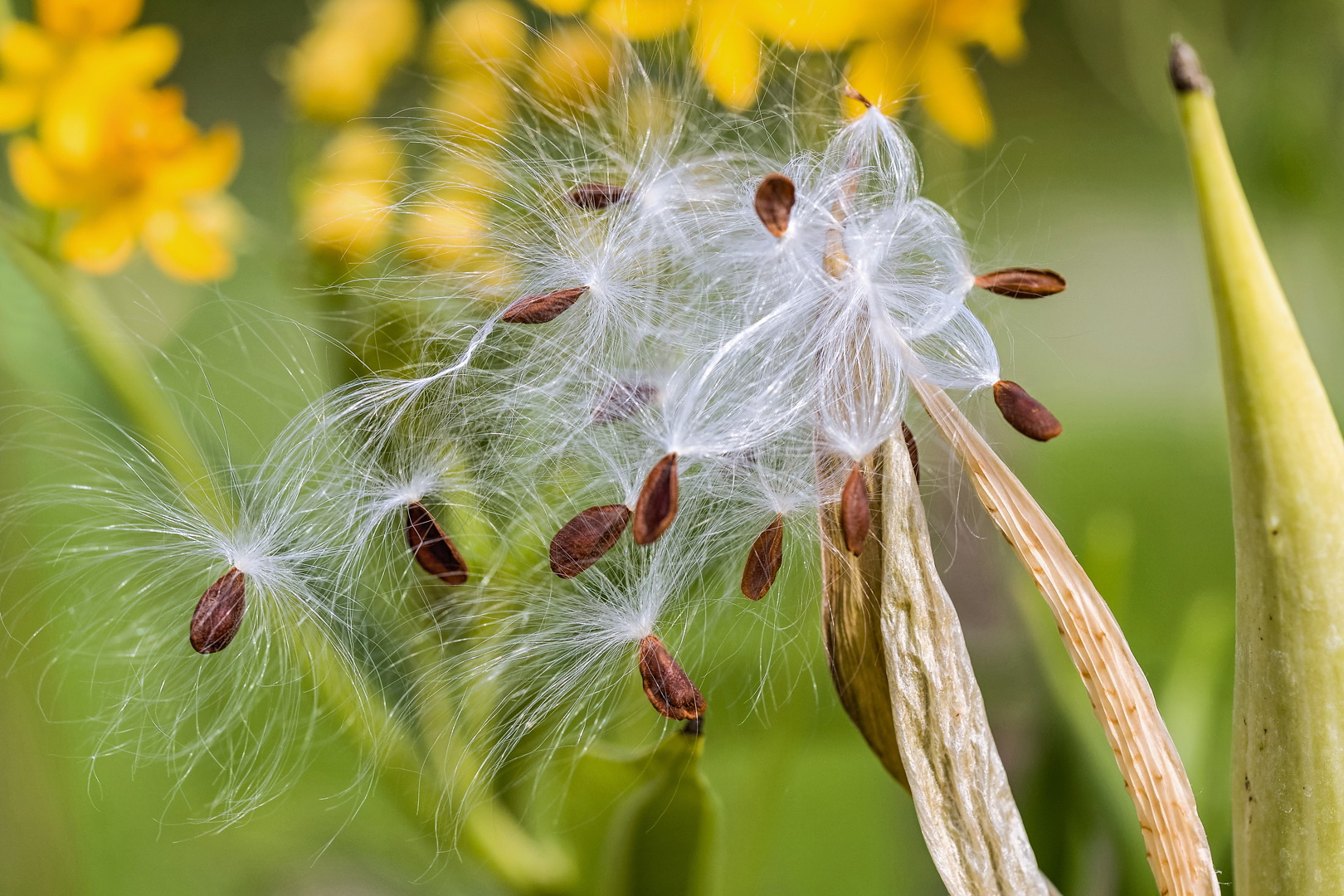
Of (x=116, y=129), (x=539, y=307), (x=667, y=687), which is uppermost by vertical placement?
(x=116, y=129)

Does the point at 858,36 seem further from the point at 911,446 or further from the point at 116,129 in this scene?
the point at 116,129

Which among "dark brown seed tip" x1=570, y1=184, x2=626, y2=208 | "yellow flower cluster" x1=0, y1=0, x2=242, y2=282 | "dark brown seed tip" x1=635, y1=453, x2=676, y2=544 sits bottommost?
"dark brown seed tip" x1=635, y1=453, x2=676, y2=544

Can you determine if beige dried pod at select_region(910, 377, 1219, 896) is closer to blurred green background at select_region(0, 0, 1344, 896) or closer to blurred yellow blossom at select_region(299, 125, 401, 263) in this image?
blurred green background at select_region(0, 0, 1344, 896)

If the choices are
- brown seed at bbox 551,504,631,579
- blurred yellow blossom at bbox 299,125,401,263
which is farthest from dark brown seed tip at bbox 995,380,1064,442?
blurred yellow blossom at bbox 299,125,401,263

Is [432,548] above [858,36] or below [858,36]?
below

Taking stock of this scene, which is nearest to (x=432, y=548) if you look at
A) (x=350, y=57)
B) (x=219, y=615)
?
(x=219, y=615)

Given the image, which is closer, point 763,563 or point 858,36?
point 763,563

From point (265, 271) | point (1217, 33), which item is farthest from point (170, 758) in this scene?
point (1217, 33)

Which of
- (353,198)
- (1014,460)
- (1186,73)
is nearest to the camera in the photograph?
(1186,73)
